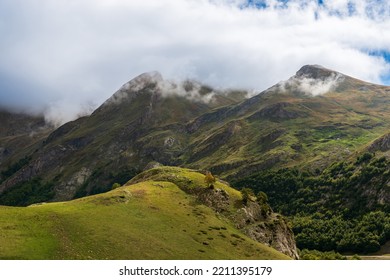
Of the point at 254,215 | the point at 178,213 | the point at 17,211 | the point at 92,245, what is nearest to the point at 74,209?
the point at 17,211

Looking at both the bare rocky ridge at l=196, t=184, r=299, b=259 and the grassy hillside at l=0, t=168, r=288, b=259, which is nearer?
the grassy hillside at l=0, t=168, r=288, b=259

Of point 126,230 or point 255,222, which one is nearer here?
point 126,230

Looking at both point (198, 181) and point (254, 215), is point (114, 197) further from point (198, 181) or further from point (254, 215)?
point (254, 215)

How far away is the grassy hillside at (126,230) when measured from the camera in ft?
257

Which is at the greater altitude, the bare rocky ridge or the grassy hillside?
the grassy hillside

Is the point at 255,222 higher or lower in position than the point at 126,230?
lower

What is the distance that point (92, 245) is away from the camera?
269 ft

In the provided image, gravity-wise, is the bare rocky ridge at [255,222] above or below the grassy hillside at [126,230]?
below

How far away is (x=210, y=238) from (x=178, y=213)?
17.3m

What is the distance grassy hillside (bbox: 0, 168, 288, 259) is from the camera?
7819 cm

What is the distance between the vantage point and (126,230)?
95.9m

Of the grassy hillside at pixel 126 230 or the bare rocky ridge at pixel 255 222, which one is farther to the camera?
the bare rocky ridge at pixel 255 222

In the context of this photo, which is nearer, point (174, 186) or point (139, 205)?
point (139, 205)
